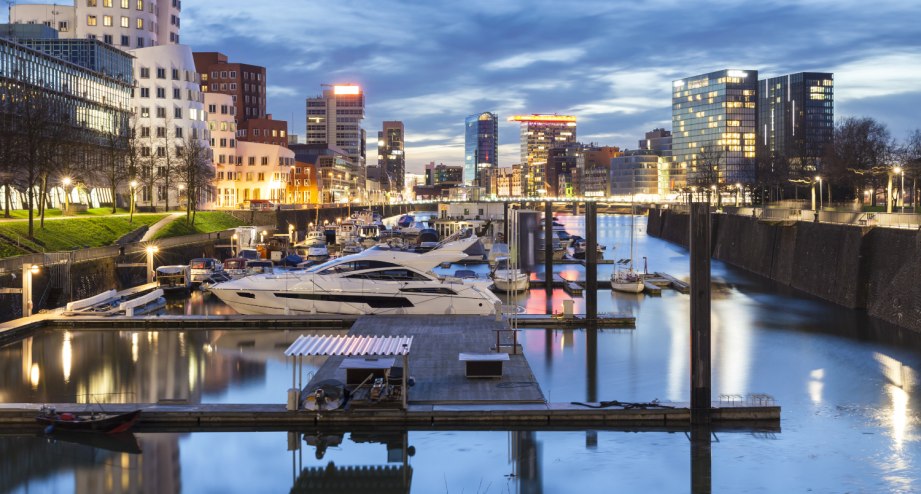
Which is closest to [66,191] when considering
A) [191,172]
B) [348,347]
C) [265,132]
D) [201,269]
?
[191,172]

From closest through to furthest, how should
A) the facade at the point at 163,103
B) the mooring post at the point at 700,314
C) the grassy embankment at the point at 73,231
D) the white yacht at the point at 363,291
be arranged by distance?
the mooring post at the point at 700,314
the white yacht at the point at 363,291
the grassy embankment at the point at 73,231
the facade at the point at 163,103

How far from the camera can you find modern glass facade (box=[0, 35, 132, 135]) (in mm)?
76456

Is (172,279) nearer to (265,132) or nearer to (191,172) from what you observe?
(191,172)

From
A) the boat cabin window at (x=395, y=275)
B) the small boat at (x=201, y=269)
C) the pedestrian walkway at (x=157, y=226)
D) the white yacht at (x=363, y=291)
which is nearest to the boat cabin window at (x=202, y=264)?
the small boat at (x=201, y=269)

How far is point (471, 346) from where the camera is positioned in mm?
33000

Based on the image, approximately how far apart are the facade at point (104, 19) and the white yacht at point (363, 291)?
277 feet

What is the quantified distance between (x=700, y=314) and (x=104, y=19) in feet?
372

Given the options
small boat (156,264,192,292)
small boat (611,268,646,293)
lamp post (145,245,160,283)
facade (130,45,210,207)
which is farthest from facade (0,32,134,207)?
small boat (611,268,646,293)

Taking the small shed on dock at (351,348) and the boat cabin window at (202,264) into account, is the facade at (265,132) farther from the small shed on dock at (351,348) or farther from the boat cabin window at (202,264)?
the small shed on dock at (351,348)

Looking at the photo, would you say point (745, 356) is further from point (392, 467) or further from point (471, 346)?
point (392, 467)

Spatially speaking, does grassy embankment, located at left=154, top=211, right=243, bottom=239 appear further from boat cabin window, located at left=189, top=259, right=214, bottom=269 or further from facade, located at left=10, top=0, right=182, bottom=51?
facade, located at left=10, top=0, right=182, bottom=51

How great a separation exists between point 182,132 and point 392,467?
332 ft

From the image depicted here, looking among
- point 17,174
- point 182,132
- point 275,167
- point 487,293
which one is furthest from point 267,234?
point 487,293

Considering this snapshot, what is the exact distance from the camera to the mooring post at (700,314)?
2450 centimetres
